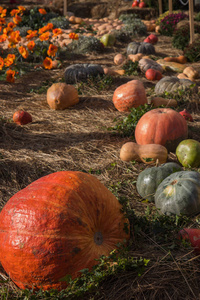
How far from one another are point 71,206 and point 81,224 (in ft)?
0.43

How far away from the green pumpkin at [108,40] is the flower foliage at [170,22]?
3.15 meters

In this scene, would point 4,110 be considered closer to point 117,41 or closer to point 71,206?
point 71,206

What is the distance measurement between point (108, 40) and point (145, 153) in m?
8.47

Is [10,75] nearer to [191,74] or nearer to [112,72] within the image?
[112,72]

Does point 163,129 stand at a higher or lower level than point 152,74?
higher

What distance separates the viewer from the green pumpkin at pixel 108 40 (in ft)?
37.8

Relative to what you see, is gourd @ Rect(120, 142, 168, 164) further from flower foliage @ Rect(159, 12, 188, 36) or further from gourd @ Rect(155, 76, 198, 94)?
flower foliage @ Rect(159, 12, 188, 36)

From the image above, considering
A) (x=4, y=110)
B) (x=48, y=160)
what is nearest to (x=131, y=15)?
(x=4, y=110)

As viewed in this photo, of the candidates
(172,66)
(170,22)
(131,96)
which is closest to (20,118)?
(131,96)

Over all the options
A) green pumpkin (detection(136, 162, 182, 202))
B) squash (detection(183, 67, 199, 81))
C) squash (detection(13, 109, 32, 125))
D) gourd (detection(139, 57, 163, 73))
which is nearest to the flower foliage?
gourd (detection(139, 57, 163, 73))

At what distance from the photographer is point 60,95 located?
602cm

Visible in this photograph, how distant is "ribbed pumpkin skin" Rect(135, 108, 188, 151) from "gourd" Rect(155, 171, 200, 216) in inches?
44.8

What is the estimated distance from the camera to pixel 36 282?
2.09 meters

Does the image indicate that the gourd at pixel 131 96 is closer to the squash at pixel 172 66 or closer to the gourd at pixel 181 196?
the gourd at pixel 181 196
